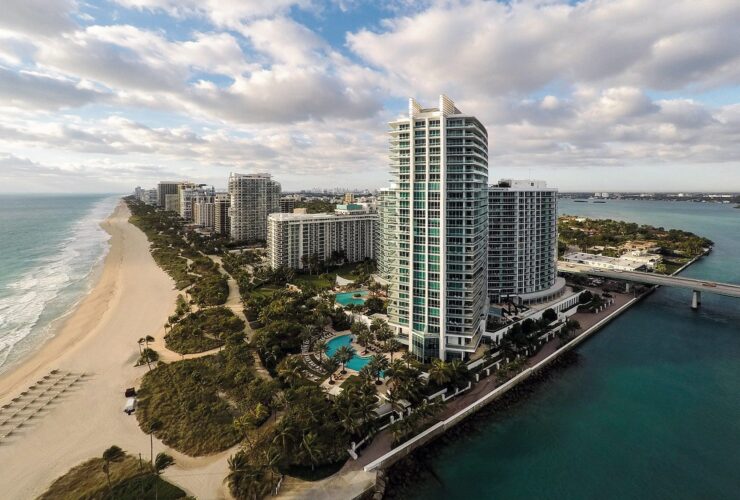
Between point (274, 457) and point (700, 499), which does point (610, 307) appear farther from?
point (274, 457)

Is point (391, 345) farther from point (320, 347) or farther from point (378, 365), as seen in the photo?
point (320, 347)

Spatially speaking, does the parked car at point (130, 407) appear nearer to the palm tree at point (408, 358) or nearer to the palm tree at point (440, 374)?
the palm tree at point (408, 358)

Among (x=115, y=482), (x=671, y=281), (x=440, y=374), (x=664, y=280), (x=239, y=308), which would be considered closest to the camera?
(x=115, y=482)

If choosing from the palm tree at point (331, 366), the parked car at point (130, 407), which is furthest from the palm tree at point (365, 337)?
the parked car at point (130, 407)

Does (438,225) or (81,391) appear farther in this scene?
(438,225)

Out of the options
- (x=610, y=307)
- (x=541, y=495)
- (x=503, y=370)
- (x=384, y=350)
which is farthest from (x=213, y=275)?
(x=610, y=307)

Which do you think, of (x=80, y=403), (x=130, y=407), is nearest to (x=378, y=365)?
(x=130, y=407)
